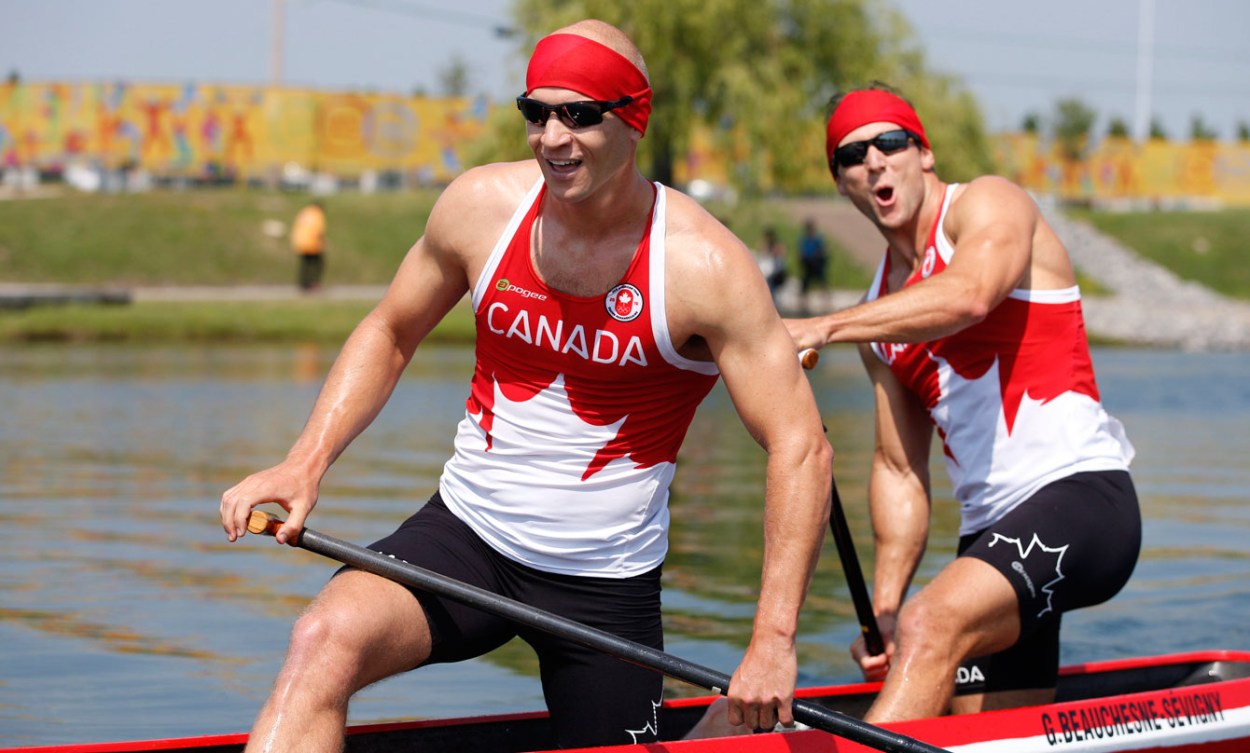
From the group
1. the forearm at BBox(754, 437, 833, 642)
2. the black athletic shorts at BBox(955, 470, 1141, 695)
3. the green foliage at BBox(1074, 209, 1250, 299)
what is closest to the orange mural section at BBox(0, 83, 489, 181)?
the green foliage at BBox(1074, 209, 1250, 299)

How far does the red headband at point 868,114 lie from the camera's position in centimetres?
545

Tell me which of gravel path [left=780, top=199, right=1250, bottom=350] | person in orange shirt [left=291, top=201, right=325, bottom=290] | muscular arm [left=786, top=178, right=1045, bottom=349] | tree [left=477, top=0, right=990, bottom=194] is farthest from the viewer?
gravel path [left=780, top=199, right=1250, bottom=350]

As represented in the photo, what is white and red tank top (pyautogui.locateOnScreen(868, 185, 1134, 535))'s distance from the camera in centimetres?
530

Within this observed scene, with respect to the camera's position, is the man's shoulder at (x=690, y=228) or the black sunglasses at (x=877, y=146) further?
the black sunglasses at (x=877, y=146)

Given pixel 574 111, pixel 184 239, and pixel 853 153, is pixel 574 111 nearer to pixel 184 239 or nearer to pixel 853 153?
pixel 853 153

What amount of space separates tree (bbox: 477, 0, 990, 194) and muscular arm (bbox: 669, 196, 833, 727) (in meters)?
27.2

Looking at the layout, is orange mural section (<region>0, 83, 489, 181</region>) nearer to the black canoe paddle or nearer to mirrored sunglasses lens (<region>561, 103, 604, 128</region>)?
the black canoe paddle

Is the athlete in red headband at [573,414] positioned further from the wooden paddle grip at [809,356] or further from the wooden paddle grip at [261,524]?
the wooden paddle grip at [809,356]

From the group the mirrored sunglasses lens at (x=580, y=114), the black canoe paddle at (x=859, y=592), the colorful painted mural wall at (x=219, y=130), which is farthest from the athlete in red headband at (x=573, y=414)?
the colorful painted mural wall at (x=219, y=130)

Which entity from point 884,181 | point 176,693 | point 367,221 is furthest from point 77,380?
point 367,221

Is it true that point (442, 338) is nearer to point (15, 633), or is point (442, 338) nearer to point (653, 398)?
point (15, 633)

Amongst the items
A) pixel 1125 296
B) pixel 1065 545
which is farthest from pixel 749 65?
pixel 1065 545

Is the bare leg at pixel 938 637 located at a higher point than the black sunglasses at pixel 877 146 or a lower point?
lower

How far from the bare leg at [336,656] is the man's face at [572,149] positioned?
110 centimetres
